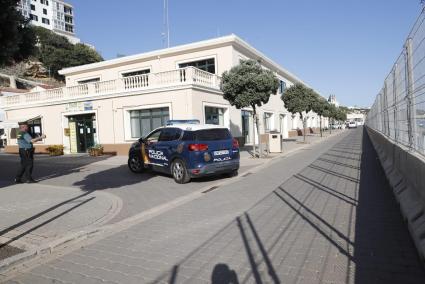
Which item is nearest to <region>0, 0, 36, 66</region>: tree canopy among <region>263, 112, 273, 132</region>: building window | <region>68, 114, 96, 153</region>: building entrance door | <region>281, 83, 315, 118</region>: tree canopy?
<region>68, 114, 96, 153</region>: building entrance door

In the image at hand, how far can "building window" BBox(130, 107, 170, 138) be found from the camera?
21219mm

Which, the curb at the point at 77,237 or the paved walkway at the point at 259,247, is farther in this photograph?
the curb at the point at 77,237

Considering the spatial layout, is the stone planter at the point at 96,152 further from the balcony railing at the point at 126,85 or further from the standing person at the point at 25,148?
the standing person at the point at 25,148

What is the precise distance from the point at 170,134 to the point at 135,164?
2600mm

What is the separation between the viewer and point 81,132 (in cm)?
2550

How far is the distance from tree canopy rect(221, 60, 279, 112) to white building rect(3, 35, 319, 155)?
3492 mm

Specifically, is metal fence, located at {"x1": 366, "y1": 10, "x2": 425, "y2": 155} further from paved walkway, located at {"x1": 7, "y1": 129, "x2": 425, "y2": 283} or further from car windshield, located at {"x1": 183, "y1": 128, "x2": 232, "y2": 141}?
car windshield, located at {"x1": 183, "y1": 128, "x2": 232, "y2": 141}

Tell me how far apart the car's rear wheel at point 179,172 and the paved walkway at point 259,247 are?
8.94ft

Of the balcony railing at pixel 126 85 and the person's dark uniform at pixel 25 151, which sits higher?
the balcony railing at pixel 126 85

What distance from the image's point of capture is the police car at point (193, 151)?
34.4 feet

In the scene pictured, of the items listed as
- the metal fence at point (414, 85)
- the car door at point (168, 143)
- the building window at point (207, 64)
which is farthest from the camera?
the building window at point (207, 64)

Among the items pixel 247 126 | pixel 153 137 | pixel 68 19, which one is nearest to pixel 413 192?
pixel 153 137

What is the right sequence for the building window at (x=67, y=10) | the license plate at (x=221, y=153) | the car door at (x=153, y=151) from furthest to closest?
the building window at (x=67, y=10) → the car door at (x=153, y=151) → the license plate at (x=221, y=153)

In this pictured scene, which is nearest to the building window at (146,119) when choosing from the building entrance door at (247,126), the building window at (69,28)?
the building entrance door at (247,126)
